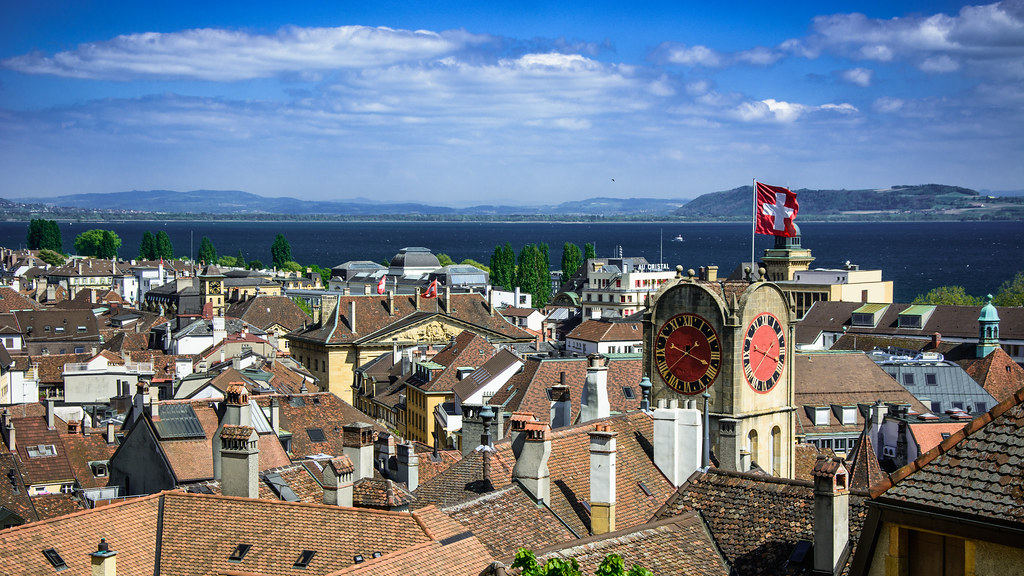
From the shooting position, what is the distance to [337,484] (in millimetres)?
25094

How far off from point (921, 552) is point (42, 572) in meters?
15.8

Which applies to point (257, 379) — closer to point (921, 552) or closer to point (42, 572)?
point (42, 572)

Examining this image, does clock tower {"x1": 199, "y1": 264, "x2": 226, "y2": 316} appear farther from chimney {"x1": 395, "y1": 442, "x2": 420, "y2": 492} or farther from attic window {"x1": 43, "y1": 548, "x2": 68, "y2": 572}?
attic window {"x1": 43, "y1": 548, "x2": 68, "y2": 572}

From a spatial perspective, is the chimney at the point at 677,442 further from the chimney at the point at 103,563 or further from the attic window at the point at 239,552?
the chimney at the point at 103,563

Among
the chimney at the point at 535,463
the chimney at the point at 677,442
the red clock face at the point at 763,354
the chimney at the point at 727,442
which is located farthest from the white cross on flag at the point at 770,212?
the chimney at the point at 535,463

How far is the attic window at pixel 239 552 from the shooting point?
23.0 meters

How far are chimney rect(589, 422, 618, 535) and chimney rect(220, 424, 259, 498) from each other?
761 cm

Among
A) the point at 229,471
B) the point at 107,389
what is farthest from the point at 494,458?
the point at 107,389

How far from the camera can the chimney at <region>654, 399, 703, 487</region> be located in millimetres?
28219

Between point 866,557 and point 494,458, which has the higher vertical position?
point 866,557

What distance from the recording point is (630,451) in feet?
93.0

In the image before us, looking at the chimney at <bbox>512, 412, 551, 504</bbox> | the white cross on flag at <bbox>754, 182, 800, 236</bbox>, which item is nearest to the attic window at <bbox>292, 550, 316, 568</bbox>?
the chimney at <bbox>512, 412, 551, 504</bbox>

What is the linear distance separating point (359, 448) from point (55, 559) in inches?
330

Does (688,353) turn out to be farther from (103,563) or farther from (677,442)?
(103,563)
